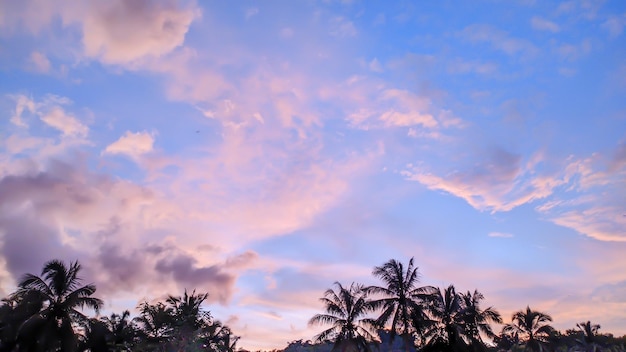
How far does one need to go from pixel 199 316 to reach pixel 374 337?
19.5 m

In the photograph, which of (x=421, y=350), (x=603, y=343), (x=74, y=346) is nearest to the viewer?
(x=74, y=346)

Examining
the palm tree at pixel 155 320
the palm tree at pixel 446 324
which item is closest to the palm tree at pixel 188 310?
the palm tree at pixel 155 320

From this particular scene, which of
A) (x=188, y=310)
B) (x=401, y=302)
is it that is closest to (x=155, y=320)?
(x=188, y=310)

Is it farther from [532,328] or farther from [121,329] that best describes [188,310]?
[532,328]

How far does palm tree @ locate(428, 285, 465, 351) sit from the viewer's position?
40.8m

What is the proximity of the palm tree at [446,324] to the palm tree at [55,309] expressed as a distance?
104ft

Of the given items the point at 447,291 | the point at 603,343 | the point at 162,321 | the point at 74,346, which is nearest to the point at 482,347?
the point at 447,291

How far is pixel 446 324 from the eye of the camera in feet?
141

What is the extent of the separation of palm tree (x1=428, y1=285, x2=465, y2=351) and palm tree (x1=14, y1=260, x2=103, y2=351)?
31815mm

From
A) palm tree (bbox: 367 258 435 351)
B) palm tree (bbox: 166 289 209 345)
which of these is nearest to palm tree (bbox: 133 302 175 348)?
palm tree (bbox: 166 289 209 345)

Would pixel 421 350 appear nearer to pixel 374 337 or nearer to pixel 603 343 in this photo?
pixel 374 337

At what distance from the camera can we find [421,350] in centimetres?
4125

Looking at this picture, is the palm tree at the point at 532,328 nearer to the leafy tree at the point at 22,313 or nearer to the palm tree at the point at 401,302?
the palm tree at the point at 401,302

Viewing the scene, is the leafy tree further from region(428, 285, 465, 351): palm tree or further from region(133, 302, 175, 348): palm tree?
region(428, 285, 465, 351): palm tree
